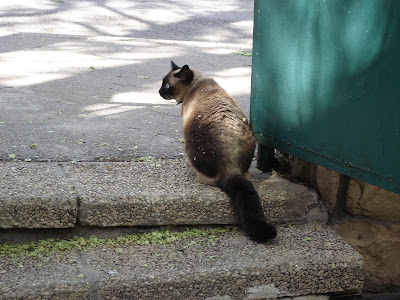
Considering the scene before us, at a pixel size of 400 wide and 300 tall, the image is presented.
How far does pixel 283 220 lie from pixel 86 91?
104 inches

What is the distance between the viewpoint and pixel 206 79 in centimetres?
406

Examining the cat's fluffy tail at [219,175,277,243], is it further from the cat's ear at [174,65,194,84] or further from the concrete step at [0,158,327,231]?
the cat's ear at [174,65,194,84]

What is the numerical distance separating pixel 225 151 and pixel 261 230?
1.83ft

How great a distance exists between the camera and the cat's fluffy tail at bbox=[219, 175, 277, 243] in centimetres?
312

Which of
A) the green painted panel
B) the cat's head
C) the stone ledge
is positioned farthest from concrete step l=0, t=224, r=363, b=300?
the cat's head

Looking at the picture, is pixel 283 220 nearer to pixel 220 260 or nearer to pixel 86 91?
pixel 220 260

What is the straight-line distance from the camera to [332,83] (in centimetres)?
310

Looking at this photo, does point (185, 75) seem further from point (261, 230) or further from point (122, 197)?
point (261, 230)

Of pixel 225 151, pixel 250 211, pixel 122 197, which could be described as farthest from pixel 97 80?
pixel 250 211

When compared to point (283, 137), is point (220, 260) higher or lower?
lower

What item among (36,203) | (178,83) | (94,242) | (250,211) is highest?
(178,83)

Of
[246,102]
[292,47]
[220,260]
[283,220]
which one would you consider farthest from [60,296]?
[246,102]

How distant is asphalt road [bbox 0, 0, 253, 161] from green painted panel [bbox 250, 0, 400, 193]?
0.89 meters

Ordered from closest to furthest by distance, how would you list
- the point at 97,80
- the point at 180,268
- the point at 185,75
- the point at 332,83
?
the point at 180,268 < the point at 332,83 < the point at 185,75 < the point at 97,80
